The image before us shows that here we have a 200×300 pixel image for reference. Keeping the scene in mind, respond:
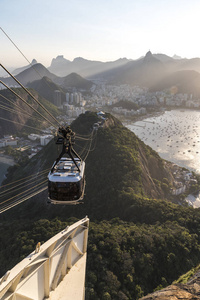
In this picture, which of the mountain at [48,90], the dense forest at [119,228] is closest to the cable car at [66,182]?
the dense forest at [119,228]

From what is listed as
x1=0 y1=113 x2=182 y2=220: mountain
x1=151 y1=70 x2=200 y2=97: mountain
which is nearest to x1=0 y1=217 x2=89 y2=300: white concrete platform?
x1=0 y1=113 x2=182 y2=220: mountain

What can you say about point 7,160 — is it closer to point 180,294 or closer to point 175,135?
point 180,294

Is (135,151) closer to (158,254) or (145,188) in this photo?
(145,188)

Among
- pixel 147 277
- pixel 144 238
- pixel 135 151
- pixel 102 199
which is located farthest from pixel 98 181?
pixel 147 277

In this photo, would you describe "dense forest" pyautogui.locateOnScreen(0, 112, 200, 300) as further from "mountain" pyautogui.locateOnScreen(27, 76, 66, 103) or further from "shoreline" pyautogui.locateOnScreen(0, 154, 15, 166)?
"mountain" pyautogui.locateOnScreen(27, 76, 66, 103)

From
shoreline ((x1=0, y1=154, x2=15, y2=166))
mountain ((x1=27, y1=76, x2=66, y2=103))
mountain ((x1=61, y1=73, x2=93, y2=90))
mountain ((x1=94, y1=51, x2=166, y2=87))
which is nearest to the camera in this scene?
shoreline ((x1=0, y1=154, x2=15, y2=166))

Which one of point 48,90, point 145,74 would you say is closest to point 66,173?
point 48,90

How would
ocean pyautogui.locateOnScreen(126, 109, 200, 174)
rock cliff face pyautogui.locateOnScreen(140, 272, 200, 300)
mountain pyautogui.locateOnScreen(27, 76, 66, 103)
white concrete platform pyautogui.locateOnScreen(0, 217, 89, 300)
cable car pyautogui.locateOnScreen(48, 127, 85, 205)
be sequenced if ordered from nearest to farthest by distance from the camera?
1. white concrete platform pyautogui.locateOnScreen(0, 217, 89, 300)
2. rock cliff face pyautogui.locateOnScreen(140, 272, 200, 300)
3. cable car pyautogui.locateOnScreen(48, 127, 85, 205)
4. ocean pyautogui.locateOnScreen(126, 109, 200, 174)
5. mountain pyautogui.locateOnScreen(27, 76, 66, 103)

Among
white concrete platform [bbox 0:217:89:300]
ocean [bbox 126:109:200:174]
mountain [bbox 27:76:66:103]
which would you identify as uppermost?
mountain [bbox 27:76:66:103]
